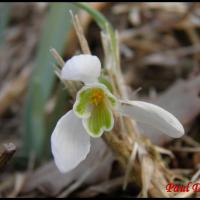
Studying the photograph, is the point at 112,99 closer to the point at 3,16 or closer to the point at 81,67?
the point at 81,67

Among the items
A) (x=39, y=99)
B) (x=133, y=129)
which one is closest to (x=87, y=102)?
(x=133, y=129)

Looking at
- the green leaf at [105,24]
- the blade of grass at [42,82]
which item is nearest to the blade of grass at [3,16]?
the blade of grass at [42,82]

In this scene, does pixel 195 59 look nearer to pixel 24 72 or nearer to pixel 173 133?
pixel 24 72

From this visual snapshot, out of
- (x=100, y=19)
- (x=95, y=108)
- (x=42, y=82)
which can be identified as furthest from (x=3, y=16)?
(x=95, y=108)

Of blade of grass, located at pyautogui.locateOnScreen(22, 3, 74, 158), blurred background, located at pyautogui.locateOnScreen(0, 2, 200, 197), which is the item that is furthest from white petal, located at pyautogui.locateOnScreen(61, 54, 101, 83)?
blade of grass, located at pyautogui.locateOnScreen(22, 3, 74, 158)

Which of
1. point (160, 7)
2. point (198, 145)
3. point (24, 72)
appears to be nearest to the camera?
point (198, 145)

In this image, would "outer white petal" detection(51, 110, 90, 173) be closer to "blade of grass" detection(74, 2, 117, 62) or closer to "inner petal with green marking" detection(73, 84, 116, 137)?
"inner petal with green marking" detection(73, 84, 116, 137)

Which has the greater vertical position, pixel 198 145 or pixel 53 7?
pixel 53 7
